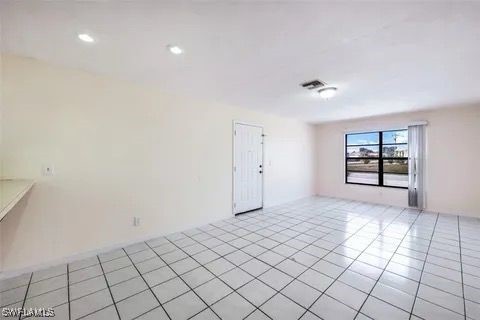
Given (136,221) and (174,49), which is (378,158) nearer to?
(174,49)

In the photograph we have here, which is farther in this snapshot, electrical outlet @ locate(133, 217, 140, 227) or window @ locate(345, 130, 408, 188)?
window @ locate(345, 130, 408, 188)

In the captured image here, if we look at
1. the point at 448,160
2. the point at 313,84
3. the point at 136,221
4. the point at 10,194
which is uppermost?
the point at 313,84

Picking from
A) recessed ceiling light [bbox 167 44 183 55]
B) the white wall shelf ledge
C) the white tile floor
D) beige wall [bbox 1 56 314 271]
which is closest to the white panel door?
beige wall [bbox 1 56 314 271]

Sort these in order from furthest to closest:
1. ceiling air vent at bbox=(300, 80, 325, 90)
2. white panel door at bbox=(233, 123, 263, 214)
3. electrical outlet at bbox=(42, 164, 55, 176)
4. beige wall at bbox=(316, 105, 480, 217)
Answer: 1. white panel door at bbox=(233, 123, 263, 214)
2. beige wall at bbox=(316, 105, 480, 217)
3. ceiling air vent at bbox=(300, 80, 325, 90)
4. electrical outlet at bbox=(42, 164, 55, 176)

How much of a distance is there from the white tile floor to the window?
2.07m

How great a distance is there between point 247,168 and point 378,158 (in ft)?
12.5

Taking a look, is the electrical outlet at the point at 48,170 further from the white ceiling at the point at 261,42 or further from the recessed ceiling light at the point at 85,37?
the recessed ceiling light at the point at 85,37

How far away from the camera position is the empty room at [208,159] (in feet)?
5.67

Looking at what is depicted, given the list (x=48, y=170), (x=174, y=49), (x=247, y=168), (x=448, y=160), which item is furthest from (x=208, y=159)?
(x=448, y=160)

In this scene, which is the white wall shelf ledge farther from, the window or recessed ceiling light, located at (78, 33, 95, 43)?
the window

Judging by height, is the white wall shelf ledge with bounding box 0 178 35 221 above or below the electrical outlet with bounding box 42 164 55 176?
below

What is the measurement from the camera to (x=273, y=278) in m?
2.22

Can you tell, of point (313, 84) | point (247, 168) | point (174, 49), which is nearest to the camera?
point (174, 49)

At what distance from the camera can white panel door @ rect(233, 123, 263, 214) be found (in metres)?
4.52
